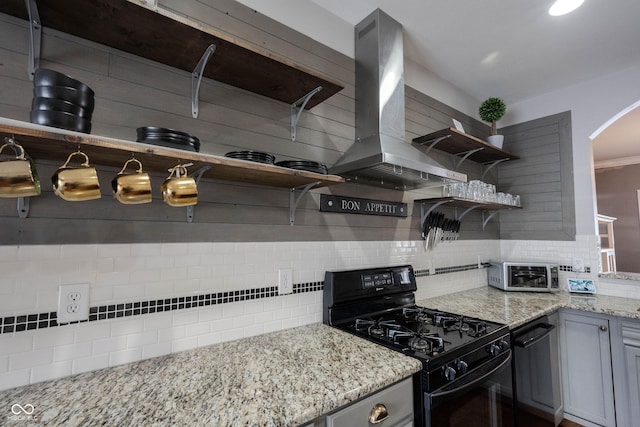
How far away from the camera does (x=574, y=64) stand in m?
2.45

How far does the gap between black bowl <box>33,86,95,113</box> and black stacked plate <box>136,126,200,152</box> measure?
0.15 meters

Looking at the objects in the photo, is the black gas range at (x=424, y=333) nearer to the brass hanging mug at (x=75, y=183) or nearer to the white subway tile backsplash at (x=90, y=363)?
the white subway tile backsplash at (x=90, y=363)

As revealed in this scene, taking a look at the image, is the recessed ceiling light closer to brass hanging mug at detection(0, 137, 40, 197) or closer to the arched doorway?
brass hanging mug at detection(0, 137, 40, 197)

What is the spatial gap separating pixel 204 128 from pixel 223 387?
1.05m

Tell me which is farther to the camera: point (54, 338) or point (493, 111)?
point (493, 111)

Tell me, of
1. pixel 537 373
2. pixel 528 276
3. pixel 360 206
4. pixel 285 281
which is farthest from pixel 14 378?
pixel 528 276

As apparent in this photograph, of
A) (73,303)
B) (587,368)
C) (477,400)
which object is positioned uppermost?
(73,303)

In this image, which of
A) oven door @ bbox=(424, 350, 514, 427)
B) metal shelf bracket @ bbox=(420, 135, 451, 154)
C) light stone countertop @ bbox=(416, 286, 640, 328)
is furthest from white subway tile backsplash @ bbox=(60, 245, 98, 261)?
metal shelf bracket @ bbox=(420, 135, 451, 154)

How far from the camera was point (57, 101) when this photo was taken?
85 cm

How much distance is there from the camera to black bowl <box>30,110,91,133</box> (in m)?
0.83

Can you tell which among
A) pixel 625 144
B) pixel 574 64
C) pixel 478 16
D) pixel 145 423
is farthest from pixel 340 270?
pixel 625 144

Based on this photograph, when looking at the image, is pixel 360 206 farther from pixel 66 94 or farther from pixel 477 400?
pixel 66 94

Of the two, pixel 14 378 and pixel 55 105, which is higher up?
pixel 55 105

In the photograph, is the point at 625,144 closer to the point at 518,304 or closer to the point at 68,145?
the point at 518,304
